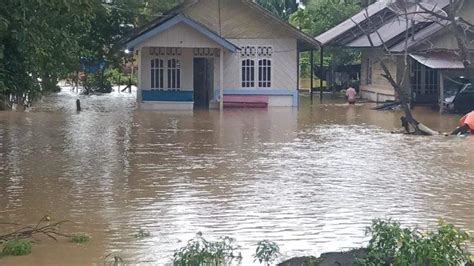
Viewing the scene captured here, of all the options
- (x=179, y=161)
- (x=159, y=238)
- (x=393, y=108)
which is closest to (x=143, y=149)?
(x=179, y=161)

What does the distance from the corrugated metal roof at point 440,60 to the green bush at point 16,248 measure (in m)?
22.6

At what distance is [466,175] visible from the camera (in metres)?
15.4

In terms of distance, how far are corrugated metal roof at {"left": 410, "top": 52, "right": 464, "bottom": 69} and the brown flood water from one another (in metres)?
4.77

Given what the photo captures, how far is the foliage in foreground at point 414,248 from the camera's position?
7230 millimetres

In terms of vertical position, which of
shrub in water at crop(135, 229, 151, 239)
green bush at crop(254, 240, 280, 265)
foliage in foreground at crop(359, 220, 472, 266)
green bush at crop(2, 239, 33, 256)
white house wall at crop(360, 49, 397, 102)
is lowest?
shrub in water at crop(135, 229, 151, 239)

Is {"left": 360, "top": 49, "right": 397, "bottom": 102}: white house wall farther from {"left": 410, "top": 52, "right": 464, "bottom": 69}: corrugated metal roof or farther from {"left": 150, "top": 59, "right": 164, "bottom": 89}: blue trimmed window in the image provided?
{"left": 150, "top": 59, "right": 164, "bottom": 89}: blue trimmed window

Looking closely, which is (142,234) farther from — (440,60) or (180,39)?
(440,60)

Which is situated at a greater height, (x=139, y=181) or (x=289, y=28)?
(x=289, y=28)

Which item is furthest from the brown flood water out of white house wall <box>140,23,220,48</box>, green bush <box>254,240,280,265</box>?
white house wall <box>140,23,220,48</box>

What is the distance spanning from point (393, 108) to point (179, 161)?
17.5 metres

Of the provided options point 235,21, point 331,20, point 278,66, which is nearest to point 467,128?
point 278,66

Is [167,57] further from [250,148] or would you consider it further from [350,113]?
[250,148]

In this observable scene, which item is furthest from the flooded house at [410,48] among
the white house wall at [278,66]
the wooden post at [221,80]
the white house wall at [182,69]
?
the white house wall at [182,69]

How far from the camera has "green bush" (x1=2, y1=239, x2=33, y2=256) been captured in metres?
8.98
